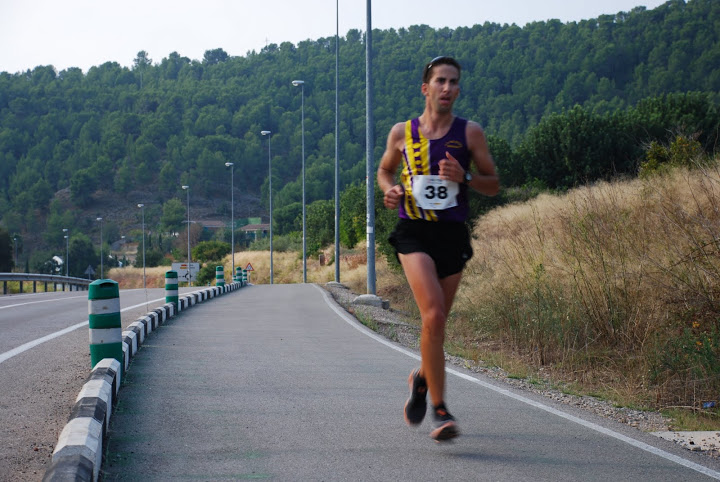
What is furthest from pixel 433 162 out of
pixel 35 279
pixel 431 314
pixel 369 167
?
pixel 35 279

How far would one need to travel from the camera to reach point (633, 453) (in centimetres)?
486

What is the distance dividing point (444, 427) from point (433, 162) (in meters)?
1.58

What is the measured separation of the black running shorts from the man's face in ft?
2.34

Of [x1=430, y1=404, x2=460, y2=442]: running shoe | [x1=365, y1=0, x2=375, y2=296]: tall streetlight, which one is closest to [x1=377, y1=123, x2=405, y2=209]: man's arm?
[x1=430, y1=404, x2=460, y2=442]: running shoe

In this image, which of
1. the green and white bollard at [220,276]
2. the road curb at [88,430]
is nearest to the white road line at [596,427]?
the road curb at [88,430]

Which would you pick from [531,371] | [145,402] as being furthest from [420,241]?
[531,371]

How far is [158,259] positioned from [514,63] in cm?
5297

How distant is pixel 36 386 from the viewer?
703cm

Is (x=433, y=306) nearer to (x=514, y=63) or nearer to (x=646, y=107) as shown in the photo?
(x=646, y=107)

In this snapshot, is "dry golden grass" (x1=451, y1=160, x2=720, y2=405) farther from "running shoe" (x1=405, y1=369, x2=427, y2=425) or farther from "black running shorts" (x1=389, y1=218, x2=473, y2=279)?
"black running shorts" (x1=389, y1=218, x2=473, y2=279)

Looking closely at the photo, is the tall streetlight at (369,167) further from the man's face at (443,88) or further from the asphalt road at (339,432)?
the man's face at (443,88)

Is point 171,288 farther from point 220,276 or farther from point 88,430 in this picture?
point 220,276

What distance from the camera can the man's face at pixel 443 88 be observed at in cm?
493

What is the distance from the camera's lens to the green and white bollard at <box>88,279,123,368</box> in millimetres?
7055
